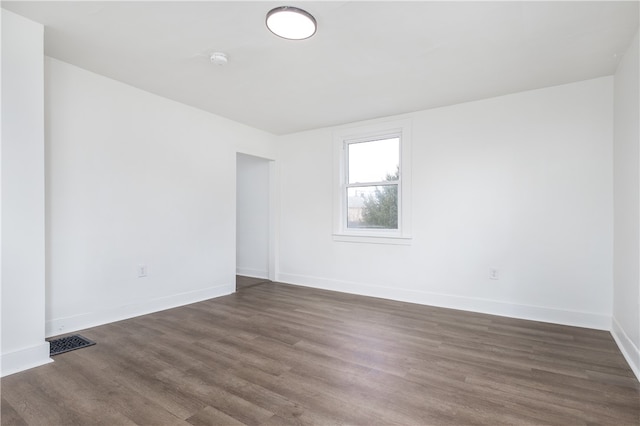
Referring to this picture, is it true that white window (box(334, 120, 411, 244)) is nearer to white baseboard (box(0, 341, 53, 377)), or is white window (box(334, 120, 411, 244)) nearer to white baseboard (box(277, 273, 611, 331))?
white baseboard (box(277, 273, 611, 331))

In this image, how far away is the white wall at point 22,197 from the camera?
221 cm

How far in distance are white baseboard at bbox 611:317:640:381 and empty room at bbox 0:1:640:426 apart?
34mm

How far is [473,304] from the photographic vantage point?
148 inches

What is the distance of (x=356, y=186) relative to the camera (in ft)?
15.7

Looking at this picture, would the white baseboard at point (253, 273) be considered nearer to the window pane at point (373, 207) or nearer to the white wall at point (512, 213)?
the white wall at point (512, 213)

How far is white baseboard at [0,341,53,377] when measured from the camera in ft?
7.14

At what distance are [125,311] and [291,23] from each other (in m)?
3.23

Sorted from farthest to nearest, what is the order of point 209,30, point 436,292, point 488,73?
point 436,292 → point 488,73 → point 209,30

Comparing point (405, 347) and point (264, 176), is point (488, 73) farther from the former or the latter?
point (264, 176)

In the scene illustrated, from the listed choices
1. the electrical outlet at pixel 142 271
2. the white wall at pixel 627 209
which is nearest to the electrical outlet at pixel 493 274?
the white wall at pixel 627 209

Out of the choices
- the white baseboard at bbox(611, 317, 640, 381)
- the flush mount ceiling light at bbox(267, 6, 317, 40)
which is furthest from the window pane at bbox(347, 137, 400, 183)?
the white baseboard at bbox(611, 317, 640, 381)

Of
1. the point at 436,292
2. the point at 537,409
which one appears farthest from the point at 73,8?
the point at 436,292

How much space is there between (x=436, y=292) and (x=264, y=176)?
339 centimetres

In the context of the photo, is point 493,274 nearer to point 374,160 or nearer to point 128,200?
point 374,160
